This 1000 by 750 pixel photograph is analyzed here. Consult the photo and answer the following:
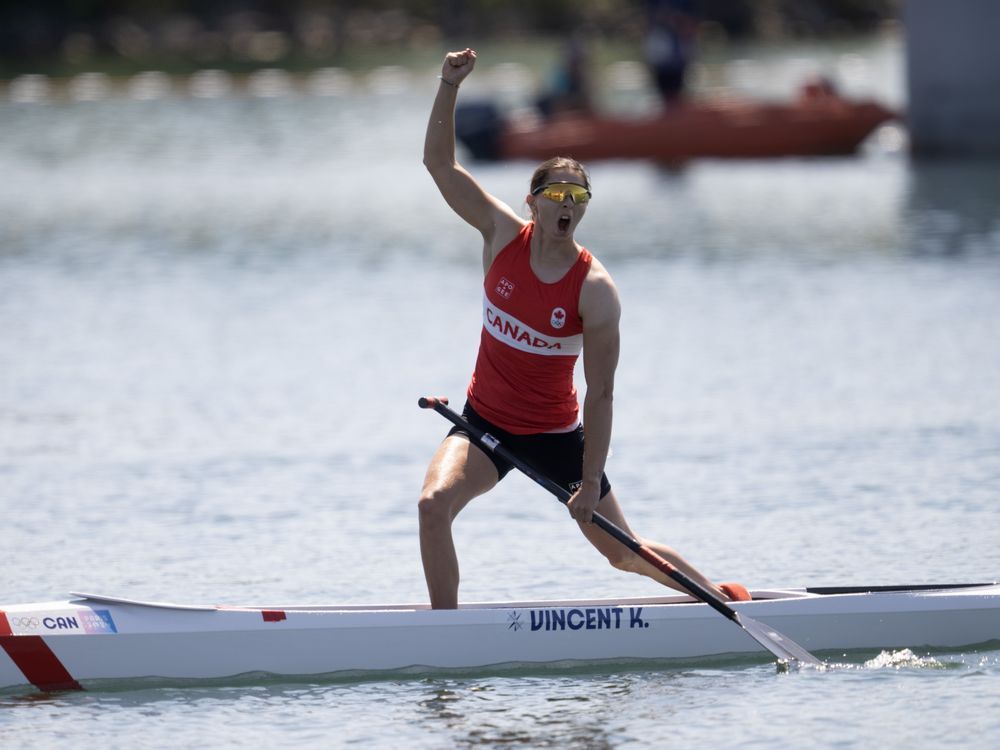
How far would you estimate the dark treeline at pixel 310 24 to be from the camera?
8025 centimetres

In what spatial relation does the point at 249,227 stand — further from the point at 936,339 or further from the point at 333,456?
the point at 333,456

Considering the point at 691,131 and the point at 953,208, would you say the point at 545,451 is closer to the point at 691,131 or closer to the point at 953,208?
the point at 953,208

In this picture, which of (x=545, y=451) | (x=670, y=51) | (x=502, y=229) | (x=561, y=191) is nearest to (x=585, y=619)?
(x=545, y=451)

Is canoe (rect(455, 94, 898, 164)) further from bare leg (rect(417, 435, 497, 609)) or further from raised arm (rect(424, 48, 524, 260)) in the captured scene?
bare leg (rect(417, 435, 497, 609))

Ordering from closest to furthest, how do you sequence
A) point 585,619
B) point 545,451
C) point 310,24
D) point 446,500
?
point 446,500 < point 545,451 < point 585,619 < point 310,24

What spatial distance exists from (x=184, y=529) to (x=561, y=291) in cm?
474

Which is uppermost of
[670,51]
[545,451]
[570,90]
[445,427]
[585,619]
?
[670,51]

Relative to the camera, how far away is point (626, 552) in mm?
8898

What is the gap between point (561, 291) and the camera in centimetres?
841

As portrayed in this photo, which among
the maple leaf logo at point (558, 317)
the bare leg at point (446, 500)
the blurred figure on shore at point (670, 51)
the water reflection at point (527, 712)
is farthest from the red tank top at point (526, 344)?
the blurred figure on shore at point (670, 51)

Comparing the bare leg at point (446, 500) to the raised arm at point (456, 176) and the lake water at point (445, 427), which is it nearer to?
the lake water at point (445, 427)

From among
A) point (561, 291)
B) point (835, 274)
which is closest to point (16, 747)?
point (561, 291)

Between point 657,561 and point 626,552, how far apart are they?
206 millimetres

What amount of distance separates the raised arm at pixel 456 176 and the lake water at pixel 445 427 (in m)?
2.12
